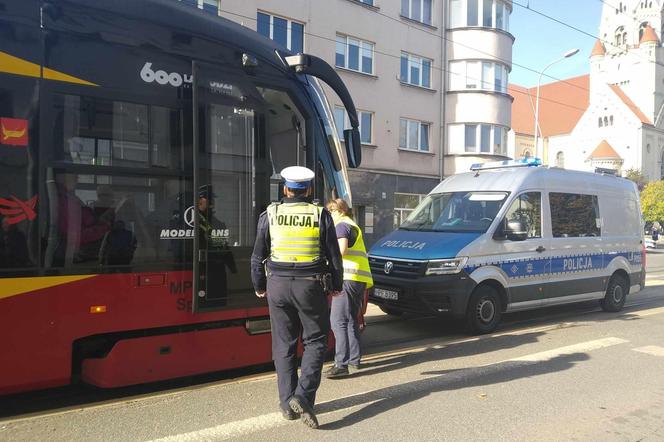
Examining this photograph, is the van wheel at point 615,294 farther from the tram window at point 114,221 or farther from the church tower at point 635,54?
the church tower at point 635,54

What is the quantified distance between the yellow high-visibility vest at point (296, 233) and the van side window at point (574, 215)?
17.8 ft

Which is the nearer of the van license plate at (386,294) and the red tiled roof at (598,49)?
the van license plate at (386,294)

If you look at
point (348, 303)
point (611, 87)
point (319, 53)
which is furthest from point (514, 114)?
point (348, 303)

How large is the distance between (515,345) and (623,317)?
3.27 m

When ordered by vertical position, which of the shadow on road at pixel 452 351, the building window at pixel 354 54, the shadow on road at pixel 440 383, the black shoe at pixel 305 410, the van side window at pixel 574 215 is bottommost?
the shadow on road at pixel 452 351

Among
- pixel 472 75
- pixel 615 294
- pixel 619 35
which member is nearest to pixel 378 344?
pixel 615 294

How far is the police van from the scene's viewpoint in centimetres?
700

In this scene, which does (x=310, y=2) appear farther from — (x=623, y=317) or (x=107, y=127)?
(x=107, y=127)

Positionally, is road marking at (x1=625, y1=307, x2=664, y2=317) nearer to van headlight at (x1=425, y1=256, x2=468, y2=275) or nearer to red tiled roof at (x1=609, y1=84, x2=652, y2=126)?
van headlight at (x1=425, y1=256, x2=468, y2=275)

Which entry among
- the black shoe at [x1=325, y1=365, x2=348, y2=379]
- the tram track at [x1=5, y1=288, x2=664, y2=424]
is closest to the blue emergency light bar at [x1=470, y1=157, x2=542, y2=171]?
the tram track at [x1=5, y1=288, x2=664, y2=424]

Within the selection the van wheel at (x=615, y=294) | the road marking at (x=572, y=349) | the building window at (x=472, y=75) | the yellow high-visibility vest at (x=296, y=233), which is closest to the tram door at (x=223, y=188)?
the yellow high-visibility vest at (x=296, y=233)

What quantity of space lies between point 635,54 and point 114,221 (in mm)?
77444

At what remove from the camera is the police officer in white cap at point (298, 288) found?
12.9 feet

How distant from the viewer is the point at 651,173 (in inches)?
2616
